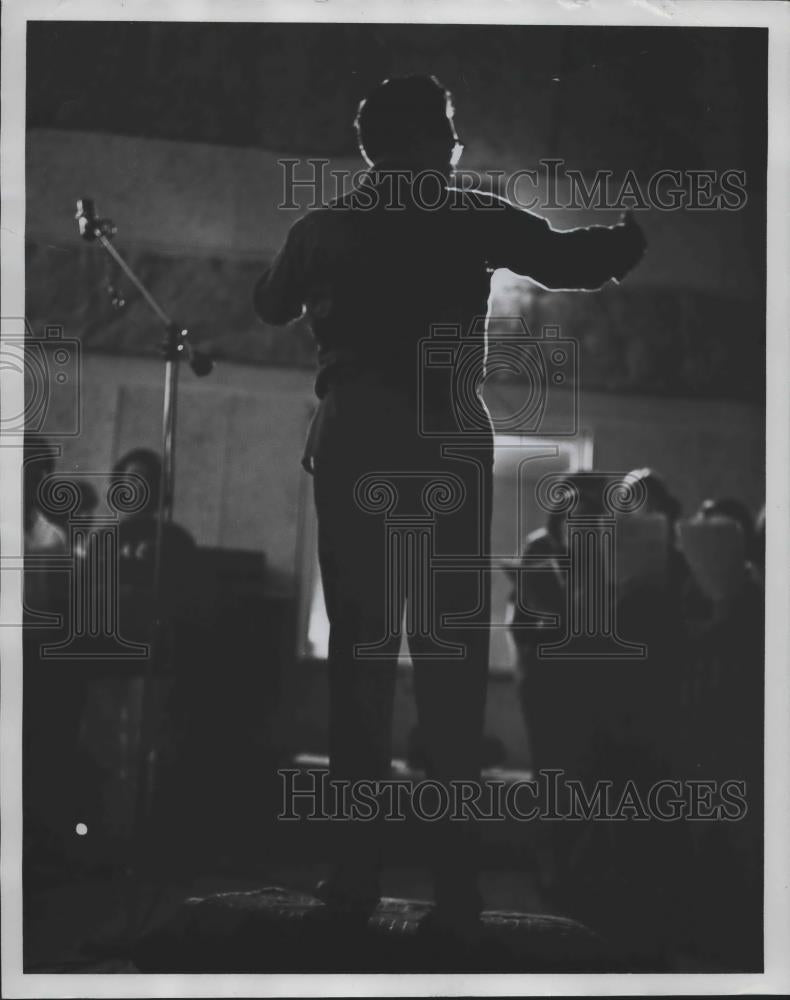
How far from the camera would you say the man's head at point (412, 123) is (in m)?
1.48

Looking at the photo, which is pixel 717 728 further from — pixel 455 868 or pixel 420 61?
pixel 420 61

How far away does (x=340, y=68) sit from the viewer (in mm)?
1482

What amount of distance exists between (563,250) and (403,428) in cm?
46

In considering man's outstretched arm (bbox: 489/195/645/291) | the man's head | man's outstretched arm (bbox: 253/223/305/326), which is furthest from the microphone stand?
man's outstretched arm (bbox: 489/195/645/291)

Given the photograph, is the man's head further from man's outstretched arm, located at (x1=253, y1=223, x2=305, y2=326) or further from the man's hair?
man's outstretched arm, located at (x1=253, y1=223, x2=305, y2=326)

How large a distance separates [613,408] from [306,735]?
838 millimetres

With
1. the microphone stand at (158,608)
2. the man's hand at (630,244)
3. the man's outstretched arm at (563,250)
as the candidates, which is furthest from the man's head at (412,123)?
the microphone stand at (158,608)

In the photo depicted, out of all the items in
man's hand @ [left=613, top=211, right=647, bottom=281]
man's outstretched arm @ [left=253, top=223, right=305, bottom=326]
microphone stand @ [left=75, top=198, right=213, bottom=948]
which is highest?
man's hand @ [left=613, top=211, right=647, bottom=281]

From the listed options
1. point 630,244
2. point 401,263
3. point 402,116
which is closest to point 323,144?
point 402,116

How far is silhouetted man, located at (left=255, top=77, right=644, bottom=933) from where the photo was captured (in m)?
1.44

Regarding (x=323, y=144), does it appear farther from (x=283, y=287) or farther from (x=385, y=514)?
(x=385, y=514)

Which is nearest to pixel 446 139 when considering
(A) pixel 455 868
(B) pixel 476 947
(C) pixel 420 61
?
(C) pixel 420 61

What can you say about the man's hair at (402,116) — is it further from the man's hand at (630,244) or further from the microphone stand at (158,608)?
the microphone stand at (158,608)

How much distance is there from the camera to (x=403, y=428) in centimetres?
146
